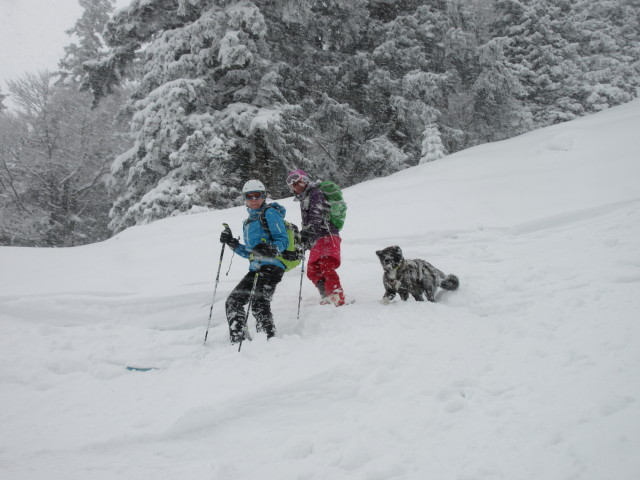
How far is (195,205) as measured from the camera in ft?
36.5

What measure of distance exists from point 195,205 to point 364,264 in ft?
20.3

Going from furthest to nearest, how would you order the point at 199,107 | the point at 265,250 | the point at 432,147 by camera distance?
1. the point at 432,147
2. the point at 199,107
3. the point at 265,250

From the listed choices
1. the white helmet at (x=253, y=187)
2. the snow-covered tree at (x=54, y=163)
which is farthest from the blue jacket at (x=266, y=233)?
the snow-covered tree at (x=54, y=163)

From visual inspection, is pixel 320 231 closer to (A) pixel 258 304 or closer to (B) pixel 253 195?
(B) pixel 253 195

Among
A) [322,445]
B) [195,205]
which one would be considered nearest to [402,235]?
[322,445]

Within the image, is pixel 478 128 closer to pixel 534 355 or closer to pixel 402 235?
pixel 402 235

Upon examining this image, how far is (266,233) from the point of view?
15.6 feet

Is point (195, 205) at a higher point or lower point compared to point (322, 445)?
higher

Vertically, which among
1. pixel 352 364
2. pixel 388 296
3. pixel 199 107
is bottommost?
pixel 352 364

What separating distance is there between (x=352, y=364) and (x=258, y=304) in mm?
1454

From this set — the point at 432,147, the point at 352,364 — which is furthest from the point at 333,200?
the point at 432,147

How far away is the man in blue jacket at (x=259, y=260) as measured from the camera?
15.1ft

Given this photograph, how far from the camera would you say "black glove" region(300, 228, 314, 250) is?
5.45 meters

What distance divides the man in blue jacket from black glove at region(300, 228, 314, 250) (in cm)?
72
